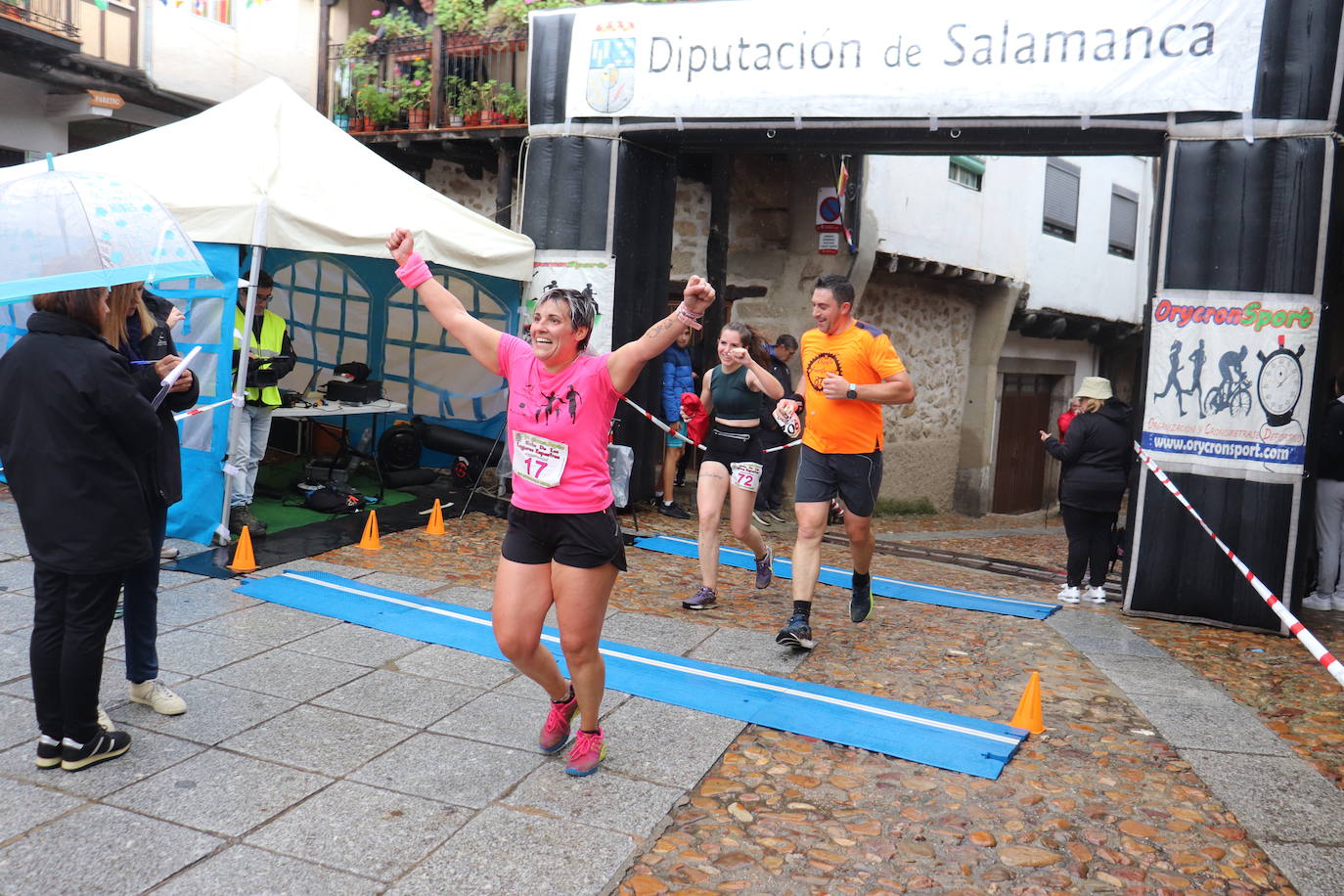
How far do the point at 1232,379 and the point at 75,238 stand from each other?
6.51 m

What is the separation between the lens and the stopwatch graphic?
Result: 6680 mm

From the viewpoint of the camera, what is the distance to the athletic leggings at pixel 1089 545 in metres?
7.61

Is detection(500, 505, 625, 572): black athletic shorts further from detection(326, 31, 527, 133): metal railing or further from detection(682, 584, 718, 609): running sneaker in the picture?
detection(326, 31, 527, 133): metal railing

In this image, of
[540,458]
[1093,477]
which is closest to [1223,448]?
[1093,477]

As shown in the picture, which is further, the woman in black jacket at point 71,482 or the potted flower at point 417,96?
the potted flower at point 417,96

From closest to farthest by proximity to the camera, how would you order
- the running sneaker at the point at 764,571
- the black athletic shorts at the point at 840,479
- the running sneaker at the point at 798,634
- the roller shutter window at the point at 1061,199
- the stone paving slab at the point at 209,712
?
the stone paving slab at the point at 209,712 → the running sneaker at the point at 798,634 → the black athletic shorts at the point at 840,479 → the running sneaker at the point at 764,571 → the roller shutter window at the point at 1061,199

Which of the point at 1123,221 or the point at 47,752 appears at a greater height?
the point at 1123,221

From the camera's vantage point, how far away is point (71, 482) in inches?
136

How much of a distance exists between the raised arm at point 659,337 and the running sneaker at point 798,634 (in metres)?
2.31

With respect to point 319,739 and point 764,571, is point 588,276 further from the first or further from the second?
point 319,739

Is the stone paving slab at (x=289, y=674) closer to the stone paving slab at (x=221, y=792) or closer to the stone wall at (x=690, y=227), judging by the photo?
the stone paving slab at (x=221, y=792)

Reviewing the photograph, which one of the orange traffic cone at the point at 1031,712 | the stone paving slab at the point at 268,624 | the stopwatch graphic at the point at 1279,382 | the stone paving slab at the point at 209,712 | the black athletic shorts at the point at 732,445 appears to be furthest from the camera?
the stopwatch graphic at the point at 1279,382

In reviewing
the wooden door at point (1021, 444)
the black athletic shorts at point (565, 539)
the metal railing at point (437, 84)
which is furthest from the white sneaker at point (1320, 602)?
the wooden door at point (1021, 444)

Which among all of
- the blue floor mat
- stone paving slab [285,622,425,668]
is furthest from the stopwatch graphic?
stone paving slab [285,622,425,668]
